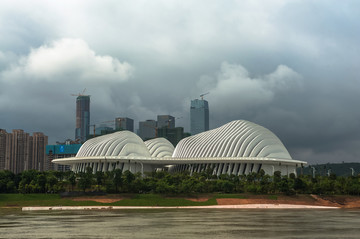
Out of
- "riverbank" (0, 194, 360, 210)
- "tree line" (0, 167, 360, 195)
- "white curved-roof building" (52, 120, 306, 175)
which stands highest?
"white curved-roof building" (52, 120, 306, 175)

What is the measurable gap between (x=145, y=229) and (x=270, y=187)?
2047 inches

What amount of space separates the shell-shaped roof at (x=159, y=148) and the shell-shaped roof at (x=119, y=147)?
51.7 ft

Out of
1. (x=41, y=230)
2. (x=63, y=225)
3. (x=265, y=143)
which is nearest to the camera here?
(x=41, y=230)

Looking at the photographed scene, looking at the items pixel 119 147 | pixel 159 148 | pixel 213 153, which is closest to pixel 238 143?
pixel 213 153

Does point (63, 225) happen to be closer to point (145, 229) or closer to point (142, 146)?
point (145, 229)

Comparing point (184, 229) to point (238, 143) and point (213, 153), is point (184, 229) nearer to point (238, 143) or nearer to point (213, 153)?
point (238, 143)

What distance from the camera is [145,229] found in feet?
145

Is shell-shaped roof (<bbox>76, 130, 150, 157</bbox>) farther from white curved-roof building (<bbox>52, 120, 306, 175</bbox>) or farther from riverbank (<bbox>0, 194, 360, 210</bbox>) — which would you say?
riverbank (<bbox>0, 194, 360, 210</bbox>)

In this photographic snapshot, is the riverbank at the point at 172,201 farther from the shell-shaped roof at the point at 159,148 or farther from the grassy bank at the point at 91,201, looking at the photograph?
the shell-shaped roof at the point at 159,148

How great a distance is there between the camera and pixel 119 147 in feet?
445

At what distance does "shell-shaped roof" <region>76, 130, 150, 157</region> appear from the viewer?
134 m

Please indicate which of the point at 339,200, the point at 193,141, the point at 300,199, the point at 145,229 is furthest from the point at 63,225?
the point at 193,141

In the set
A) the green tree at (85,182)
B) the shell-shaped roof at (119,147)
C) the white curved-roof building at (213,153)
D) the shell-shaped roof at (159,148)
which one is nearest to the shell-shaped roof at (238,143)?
the white curved-roof building at (213,153)

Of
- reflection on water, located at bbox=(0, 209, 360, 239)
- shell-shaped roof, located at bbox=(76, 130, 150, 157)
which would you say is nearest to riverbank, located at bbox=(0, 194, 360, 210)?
reflection on water, located at bbox=(0, 209, 360, 239)
